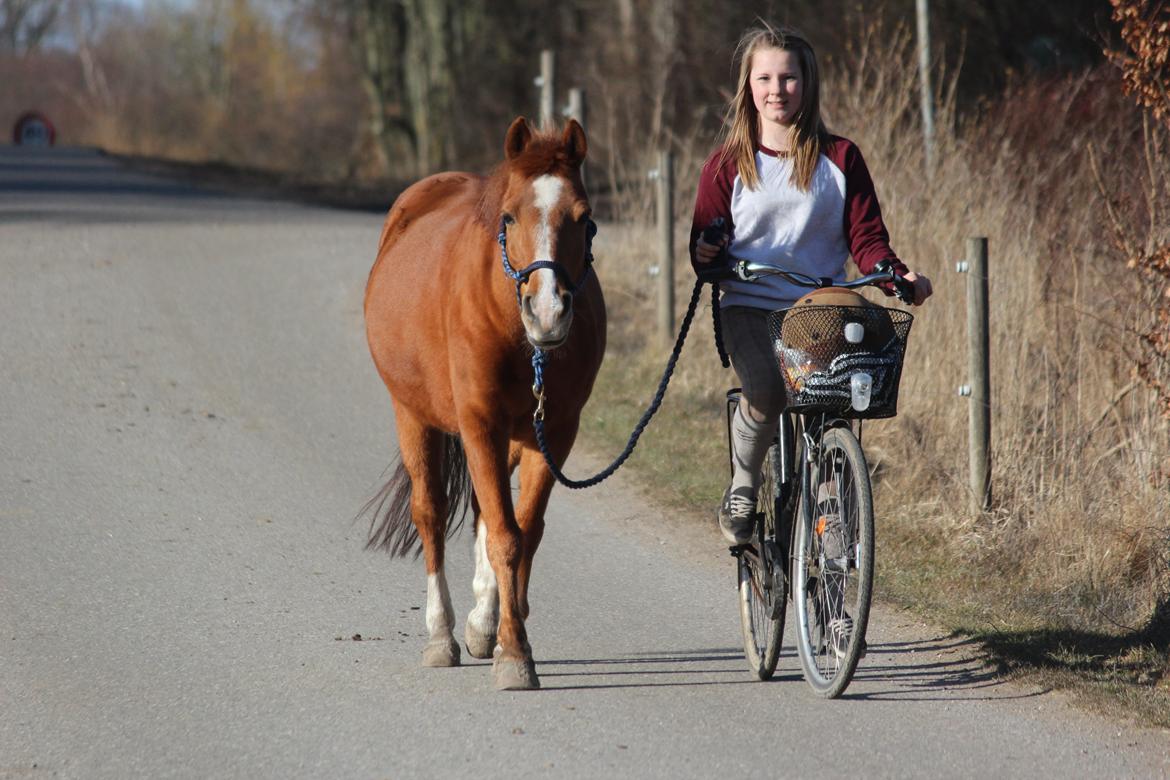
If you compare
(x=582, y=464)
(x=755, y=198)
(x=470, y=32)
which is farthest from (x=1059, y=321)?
(x=470, y=32)

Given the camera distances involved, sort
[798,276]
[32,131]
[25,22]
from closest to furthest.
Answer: [798,276] < [32,131] < [25,22]

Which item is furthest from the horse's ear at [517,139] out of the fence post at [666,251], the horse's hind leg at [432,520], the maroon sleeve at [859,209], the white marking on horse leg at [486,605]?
the fence post at [666,251]

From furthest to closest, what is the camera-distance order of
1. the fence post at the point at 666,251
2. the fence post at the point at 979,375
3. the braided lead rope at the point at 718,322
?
the fence post at the point at 666,251 → the fence post at the point at 979,375 → the braided lead rope at the point at 718,322

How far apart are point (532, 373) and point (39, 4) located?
61.8 m

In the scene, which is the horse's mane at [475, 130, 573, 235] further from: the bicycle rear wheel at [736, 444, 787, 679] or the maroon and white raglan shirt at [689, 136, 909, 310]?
the bicycle rear wheel at [736, 444, 787, 679]

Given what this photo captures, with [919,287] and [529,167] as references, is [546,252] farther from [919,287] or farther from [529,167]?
[919,287]

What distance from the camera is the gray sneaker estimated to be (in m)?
5.00

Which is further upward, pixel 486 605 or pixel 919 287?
pixel 919 287

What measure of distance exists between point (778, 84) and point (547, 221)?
1.02 m

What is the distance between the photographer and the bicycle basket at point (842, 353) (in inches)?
171

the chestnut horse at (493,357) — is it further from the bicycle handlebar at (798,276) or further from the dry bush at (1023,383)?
the dry bush at (1023,383)

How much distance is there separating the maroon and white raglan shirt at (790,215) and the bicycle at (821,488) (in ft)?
0.38

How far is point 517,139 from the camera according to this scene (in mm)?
4543

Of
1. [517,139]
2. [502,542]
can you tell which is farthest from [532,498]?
[517,139]
